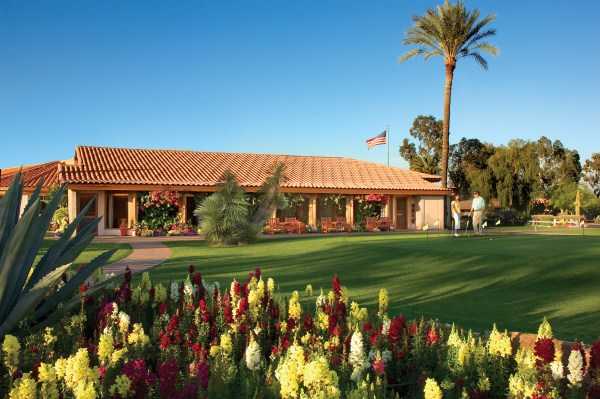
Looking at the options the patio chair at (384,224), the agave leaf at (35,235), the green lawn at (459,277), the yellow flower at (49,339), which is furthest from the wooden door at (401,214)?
the yellow flower at (49,339)

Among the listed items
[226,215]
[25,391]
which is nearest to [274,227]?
[226,215]

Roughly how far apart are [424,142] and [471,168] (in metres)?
16.3

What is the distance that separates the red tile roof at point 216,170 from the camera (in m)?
29.9

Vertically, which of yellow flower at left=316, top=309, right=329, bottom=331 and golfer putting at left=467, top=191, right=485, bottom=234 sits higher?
golfer putting at left=467, top=191, right=485, bottom=234

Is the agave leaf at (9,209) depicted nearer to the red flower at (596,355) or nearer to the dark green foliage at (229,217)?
the red flower at (596,355)

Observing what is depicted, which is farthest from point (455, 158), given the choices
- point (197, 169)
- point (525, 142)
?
point (197, 169)

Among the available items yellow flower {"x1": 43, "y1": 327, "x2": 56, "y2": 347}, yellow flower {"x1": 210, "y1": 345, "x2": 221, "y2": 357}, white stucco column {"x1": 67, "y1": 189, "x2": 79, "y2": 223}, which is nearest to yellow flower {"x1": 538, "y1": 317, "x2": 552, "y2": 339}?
yellow flower {"x1": 210, "y1": 345, "x2": 221, "y2": 357}

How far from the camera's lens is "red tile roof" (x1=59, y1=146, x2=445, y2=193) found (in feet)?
98.0

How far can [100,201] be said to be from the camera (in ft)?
94.9

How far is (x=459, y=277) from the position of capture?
11406 millimetres

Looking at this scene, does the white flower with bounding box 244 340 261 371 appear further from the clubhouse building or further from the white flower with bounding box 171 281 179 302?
the clubhouse building

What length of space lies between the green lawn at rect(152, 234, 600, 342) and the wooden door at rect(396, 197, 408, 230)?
19.5m

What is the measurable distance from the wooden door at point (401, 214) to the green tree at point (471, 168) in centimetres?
1352

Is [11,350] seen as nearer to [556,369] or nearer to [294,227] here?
[556,369]
